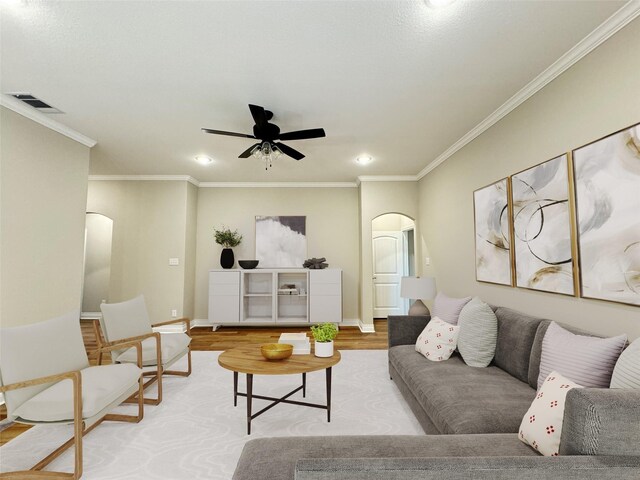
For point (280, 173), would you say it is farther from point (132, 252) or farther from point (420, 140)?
point (132, 252)

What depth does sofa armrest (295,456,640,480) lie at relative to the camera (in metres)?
0.82

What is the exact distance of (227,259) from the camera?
5.71 m

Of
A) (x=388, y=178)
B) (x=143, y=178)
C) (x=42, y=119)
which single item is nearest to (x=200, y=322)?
(x=143, y=178)

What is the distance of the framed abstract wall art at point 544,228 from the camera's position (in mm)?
2207

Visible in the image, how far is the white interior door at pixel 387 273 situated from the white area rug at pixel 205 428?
11.2 ft

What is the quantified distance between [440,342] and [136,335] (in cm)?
285

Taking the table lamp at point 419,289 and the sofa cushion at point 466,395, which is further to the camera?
the table lamp at point 419,289

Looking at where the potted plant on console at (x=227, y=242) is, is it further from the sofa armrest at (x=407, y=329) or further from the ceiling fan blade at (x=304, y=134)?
the sofa armrest at (x=407, y=329)

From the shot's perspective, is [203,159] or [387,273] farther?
[387,273]

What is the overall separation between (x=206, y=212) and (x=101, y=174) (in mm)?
1817

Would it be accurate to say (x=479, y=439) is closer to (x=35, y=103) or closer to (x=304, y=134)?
(x=304, y=134)

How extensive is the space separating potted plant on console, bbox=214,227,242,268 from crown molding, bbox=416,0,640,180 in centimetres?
424

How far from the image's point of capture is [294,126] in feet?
11.3

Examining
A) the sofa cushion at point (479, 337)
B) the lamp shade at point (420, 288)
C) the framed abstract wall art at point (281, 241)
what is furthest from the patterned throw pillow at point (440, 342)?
the framed abstract wall art at point (281, 241)
